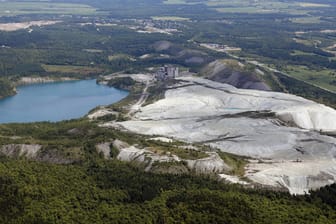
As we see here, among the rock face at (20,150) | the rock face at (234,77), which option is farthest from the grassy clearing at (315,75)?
the rock face at (20,150)

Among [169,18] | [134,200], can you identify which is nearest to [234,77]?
Answer: [134,200]

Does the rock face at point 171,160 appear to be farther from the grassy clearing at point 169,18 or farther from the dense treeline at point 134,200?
the grassy clearing at point 169,18

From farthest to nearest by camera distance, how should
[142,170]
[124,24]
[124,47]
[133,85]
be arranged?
[124,24], [124,47], [133,85], [142,170]

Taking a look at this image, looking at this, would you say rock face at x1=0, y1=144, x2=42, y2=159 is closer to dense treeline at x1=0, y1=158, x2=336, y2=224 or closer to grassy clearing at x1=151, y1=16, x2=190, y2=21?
dense treeline at x1=0, y1=158, x2=336, y2=224

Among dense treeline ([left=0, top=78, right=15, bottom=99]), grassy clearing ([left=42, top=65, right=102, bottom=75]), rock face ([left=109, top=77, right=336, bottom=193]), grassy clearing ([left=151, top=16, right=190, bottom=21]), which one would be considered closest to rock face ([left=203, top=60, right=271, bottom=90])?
rock face ([left=109, top=77, right=336, bottom=193])

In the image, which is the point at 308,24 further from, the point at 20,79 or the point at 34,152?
the point at 34,152

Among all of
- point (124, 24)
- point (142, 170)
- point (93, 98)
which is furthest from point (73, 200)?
point (124, 24)
